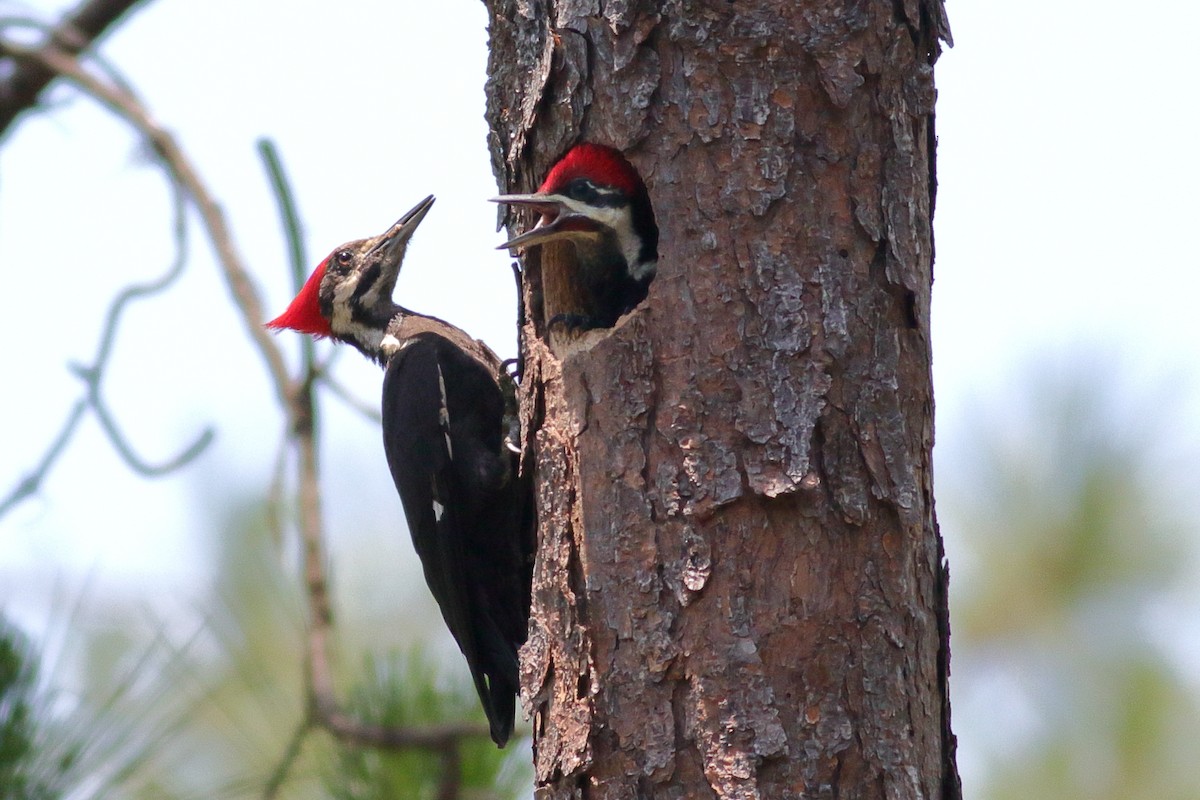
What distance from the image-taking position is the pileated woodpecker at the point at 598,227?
104 inches

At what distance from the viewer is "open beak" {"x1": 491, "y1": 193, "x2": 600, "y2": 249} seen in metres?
2.66

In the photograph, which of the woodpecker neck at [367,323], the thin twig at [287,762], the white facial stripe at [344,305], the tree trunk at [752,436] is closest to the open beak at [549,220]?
the tree trunk at [752,436]

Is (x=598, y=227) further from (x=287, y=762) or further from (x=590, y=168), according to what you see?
(x=287, y=762)

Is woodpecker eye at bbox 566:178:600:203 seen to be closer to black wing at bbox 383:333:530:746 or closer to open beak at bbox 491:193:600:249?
open beak at bbox 491:193:600:249

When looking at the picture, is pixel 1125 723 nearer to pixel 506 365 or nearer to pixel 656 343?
pixel 506 365

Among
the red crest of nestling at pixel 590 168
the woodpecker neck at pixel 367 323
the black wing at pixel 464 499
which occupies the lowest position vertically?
the black wing at pixel 464 499

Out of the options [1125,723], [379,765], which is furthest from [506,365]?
[1125,723]

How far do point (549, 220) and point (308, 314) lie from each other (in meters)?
1.78

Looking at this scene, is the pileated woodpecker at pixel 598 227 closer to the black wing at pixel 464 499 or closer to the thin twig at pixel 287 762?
the black wing at pixel 464 499

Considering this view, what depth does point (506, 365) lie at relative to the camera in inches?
136

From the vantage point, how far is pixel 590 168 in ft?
8.60

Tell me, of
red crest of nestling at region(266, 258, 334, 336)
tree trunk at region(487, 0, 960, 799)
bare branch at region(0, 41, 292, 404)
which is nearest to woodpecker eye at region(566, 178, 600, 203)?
tree trunk at region(487, 0, 960, 799)

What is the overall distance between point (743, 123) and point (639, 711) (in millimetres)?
1091

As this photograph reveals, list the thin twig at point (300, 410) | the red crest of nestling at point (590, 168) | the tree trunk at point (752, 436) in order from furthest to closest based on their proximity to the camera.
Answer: the thin twig at point (300, 410)
the red crest of nestling at point (590, 168)
the tree trunk at point (752, 436)
